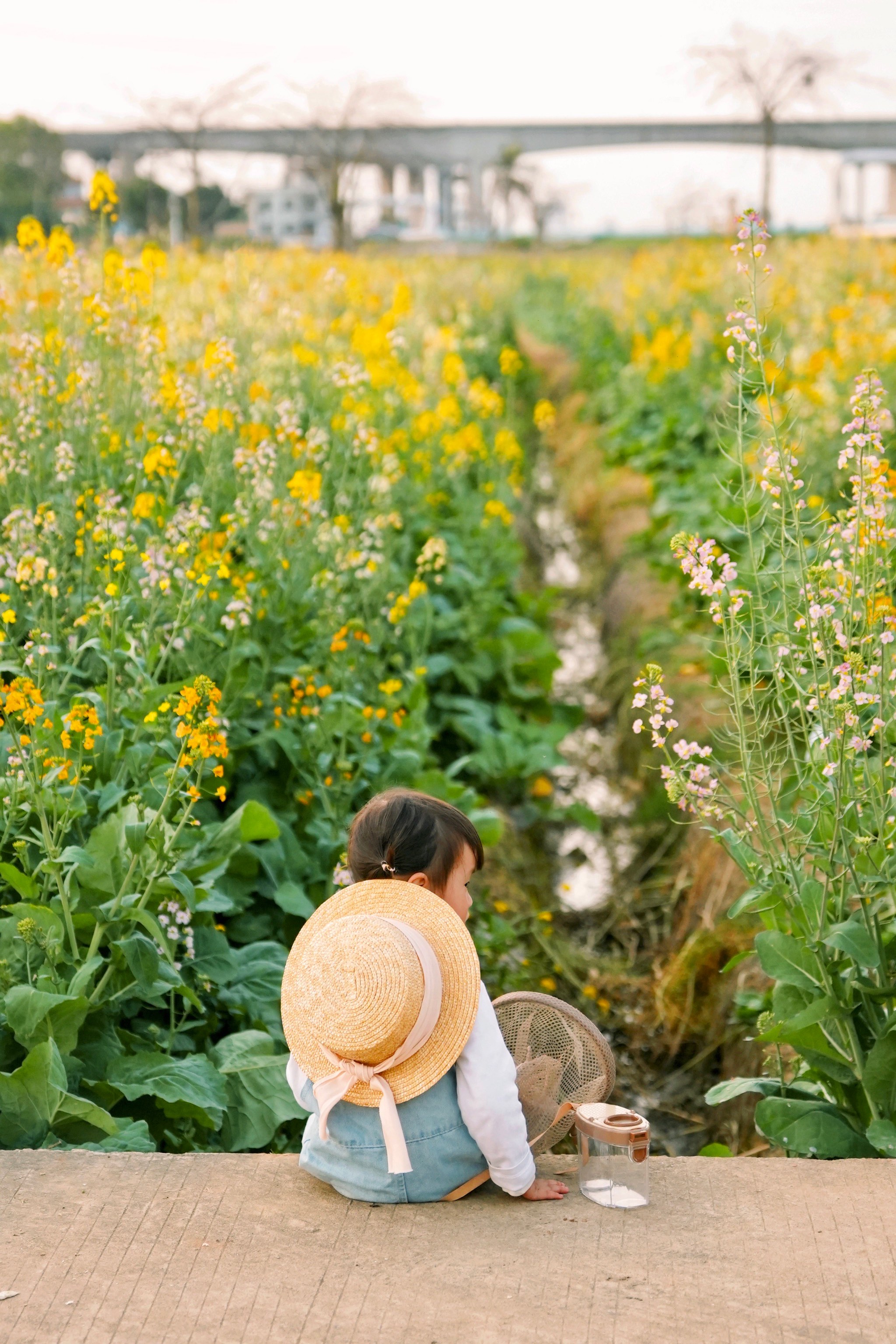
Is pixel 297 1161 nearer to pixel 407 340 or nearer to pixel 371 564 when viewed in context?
pixel 371 564

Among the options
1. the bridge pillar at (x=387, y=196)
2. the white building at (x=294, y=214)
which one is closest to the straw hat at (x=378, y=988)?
the white building at (x=294, y=214)

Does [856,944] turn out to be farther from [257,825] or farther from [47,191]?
[47,191]

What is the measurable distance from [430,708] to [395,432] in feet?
4.82

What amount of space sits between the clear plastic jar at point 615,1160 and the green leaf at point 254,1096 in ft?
2.10

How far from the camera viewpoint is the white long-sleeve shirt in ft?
7.08

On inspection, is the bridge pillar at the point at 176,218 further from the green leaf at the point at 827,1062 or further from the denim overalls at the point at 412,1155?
the denim overalls at the point at 412,1155

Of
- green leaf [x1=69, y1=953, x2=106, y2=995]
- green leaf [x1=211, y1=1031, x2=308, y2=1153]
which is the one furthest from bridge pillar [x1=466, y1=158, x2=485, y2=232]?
green leaf [x1=69, y1=953, x2=106, y2=995]

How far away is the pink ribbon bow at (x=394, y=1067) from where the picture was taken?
2.14m

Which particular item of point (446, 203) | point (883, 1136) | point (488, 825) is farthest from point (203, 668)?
point (446, 203)

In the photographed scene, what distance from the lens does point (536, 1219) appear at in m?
2.15

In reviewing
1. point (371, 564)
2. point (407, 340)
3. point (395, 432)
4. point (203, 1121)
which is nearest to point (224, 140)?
point (407, 340)

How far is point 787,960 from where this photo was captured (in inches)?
99.3

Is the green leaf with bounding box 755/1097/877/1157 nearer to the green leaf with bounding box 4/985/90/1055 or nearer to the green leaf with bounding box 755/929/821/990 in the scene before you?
the green leaf with bounding box 755/929/821/990

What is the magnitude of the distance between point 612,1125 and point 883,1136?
505 mm
